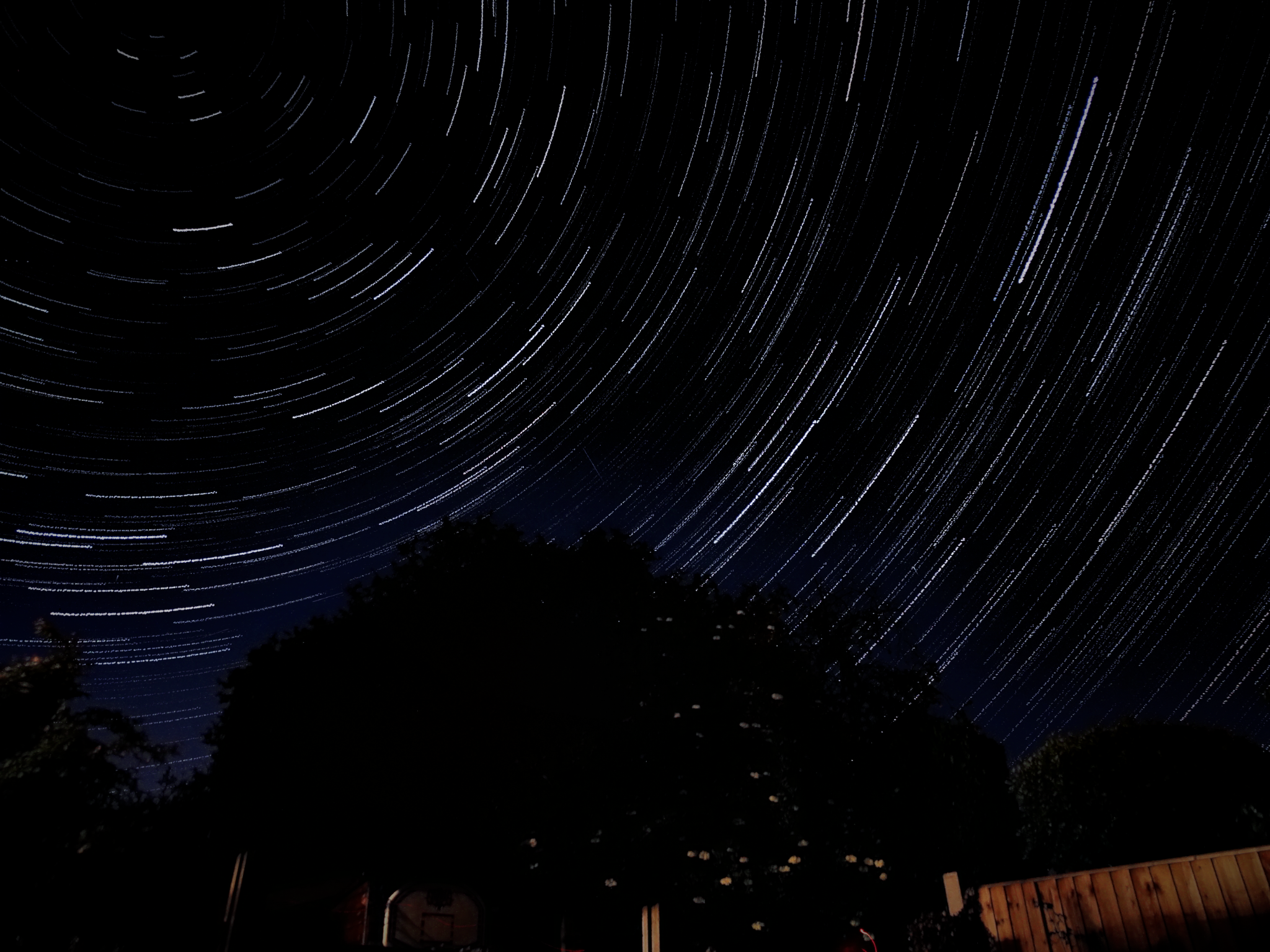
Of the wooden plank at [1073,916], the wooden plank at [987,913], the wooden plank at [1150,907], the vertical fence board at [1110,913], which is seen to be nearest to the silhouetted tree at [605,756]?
the wooden plank at [987,913]

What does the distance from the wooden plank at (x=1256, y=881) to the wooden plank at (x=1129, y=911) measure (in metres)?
0.86

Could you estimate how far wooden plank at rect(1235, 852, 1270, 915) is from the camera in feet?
14.8

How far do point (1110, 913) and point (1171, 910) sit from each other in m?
0.51

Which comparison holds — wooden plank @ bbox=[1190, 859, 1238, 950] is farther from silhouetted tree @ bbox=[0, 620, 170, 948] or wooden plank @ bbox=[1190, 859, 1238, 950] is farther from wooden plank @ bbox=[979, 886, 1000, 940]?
silhouetted tree @ bbox=[0, 620, 170, 948]

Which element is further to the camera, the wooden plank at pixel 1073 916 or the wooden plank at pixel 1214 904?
the wooden plank at pixel 1073 916

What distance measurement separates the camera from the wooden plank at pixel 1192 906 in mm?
4758

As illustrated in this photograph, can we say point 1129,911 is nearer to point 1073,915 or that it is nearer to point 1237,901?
point 1073,915

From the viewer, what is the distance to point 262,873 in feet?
45.6

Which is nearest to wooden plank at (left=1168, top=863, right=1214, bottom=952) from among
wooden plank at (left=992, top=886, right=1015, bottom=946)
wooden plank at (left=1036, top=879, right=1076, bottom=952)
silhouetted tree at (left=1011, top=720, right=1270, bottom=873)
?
wooden plank at (left=1036, top=879, right=1076, bottom=952)

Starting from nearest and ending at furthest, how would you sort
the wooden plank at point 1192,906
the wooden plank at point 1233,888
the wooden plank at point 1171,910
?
the wooden plank at point 1233,888, the wooden plank at point 1192,906, the wooden plank at point 1171,910

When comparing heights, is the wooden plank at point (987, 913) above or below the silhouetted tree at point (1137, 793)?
below

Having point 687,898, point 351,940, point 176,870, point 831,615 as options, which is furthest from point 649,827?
point 176,870

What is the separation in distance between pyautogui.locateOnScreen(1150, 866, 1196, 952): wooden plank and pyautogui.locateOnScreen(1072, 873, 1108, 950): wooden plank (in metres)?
0.53

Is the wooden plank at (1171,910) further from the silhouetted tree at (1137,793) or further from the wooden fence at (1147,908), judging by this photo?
the silhouetted tree at (1137,793)
